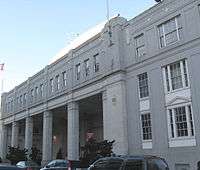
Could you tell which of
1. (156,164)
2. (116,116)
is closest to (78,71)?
(116,116)

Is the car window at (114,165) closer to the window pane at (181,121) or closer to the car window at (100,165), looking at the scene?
the car window at (100,165)

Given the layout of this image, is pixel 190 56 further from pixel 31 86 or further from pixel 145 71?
pixel 31 86

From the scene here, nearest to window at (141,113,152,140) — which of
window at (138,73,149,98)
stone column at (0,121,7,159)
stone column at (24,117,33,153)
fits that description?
window at (138,73,149,98)

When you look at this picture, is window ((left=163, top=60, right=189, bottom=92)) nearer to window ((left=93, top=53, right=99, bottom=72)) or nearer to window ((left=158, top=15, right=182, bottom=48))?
window ((left=158, top=15, right=182, bottom=48))

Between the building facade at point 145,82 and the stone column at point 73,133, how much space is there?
11cm

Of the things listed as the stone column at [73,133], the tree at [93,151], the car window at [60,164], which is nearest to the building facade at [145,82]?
the stone column at [73,133]

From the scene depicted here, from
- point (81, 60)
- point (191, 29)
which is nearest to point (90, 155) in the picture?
point (191, 29)

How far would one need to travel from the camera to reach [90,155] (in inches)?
992

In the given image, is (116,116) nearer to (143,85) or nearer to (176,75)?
(143,85)

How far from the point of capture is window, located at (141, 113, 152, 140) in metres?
27.9

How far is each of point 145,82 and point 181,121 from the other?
5570 mm

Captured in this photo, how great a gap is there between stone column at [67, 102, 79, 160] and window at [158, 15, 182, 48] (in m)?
15.3

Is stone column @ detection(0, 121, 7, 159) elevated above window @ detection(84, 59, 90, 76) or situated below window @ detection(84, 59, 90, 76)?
below

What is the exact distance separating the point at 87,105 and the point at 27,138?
14265 mm
